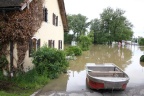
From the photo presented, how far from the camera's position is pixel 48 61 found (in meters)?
13.1

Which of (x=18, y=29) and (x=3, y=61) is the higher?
(x=18, y=29)

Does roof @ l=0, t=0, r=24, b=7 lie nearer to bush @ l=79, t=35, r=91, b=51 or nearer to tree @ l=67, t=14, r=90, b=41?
bush @ l=79, t=35, r=91, b=51

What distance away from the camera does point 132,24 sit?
7100cm

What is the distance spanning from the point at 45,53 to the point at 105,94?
15.1ft

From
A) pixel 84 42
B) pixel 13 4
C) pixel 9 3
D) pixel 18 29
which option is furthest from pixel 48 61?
pixel 84 42

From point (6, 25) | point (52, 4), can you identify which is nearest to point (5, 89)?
point (6, 25)

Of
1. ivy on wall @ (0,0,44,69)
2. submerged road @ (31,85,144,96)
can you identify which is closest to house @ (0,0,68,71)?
ivy on wall @ (0,0,44,69)

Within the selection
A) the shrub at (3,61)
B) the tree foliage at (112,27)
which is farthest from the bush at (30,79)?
the tree foliage at (112,27)

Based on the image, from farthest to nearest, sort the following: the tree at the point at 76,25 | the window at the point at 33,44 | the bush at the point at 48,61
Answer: the tree at the point at 76,25, the window at the point at 33,44, the bush at the point at 48,61

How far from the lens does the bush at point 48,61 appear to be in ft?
42.3

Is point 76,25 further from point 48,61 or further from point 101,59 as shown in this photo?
point 48,61

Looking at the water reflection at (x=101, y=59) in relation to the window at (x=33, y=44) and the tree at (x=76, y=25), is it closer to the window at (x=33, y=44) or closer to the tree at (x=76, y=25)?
the window at (x=33, y=44)

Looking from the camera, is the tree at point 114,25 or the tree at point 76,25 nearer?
the tree at point 114,25

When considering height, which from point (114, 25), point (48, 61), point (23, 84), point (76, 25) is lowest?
point (23, 84)
